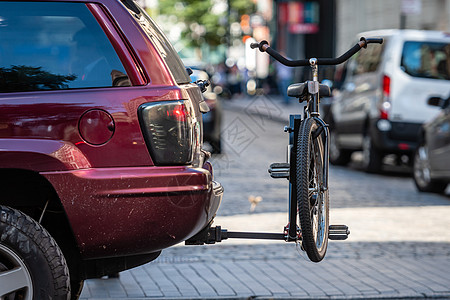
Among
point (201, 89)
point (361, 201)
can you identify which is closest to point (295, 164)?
point (201, 89)

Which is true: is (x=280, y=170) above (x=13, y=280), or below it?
above

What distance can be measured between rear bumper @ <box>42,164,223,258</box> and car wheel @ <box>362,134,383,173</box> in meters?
9.86

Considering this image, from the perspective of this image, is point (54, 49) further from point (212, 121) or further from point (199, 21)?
point (199, 21)

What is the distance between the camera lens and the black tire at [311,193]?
4.72 m

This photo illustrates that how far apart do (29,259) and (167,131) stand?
2.71 ft

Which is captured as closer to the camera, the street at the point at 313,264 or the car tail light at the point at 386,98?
the street at the point at 313,264

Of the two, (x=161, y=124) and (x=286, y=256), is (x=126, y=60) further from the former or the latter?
(x=286, y=256)

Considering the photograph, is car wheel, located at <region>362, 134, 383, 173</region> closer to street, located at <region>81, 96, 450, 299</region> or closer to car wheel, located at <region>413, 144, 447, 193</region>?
car wheel, located at <region>413, 144, 447, 193</region>

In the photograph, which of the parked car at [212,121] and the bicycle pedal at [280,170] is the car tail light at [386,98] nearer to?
the parked car at [212,121]

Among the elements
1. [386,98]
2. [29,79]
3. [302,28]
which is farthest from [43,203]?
[302,28]

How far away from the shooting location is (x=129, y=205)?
161 inches

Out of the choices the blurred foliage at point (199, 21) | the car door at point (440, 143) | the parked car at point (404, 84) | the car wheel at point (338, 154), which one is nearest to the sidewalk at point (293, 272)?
the car door at point (440, 143)

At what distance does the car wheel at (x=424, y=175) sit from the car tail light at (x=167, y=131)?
7770mm

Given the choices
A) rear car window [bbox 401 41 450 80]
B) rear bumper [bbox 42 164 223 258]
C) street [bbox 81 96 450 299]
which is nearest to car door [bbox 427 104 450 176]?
street [bbox 81 96 450 299]
